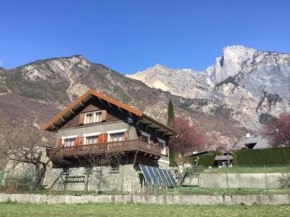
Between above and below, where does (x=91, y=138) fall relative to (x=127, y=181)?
above

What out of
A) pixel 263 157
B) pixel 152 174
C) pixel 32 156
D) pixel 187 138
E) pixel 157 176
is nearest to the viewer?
pixel 152 174

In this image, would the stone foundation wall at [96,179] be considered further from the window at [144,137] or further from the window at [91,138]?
the window at [144,137]

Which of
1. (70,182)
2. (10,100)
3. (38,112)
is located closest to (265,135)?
(70,182)

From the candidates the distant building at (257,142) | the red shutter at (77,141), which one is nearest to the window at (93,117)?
the red shutter at (77,141)

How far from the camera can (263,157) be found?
36.2 metres

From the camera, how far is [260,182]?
78.8 feet

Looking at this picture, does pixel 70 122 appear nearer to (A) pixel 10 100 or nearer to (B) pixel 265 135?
(B) pixel 265 135

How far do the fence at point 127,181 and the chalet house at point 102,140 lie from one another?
10 centimetres

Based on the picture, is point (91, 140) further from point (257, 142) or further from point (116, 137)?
point (257, 142)

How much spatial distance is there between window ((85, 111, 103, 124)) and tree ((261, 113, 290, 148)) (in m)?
30.9

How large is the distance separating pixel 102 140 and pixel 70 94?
347 feet

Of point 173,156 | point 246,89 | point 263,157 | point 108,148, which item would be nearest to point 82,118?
point 108,148

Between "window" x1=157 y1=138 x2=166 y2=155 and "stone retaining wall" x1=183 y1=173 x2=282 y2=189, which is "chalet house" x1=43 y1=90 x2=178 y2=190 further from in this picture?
"stone retaining wall" x1=183 y1=173 x2=282 y2=189

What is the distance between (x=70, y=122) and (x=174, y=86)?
536 ft
